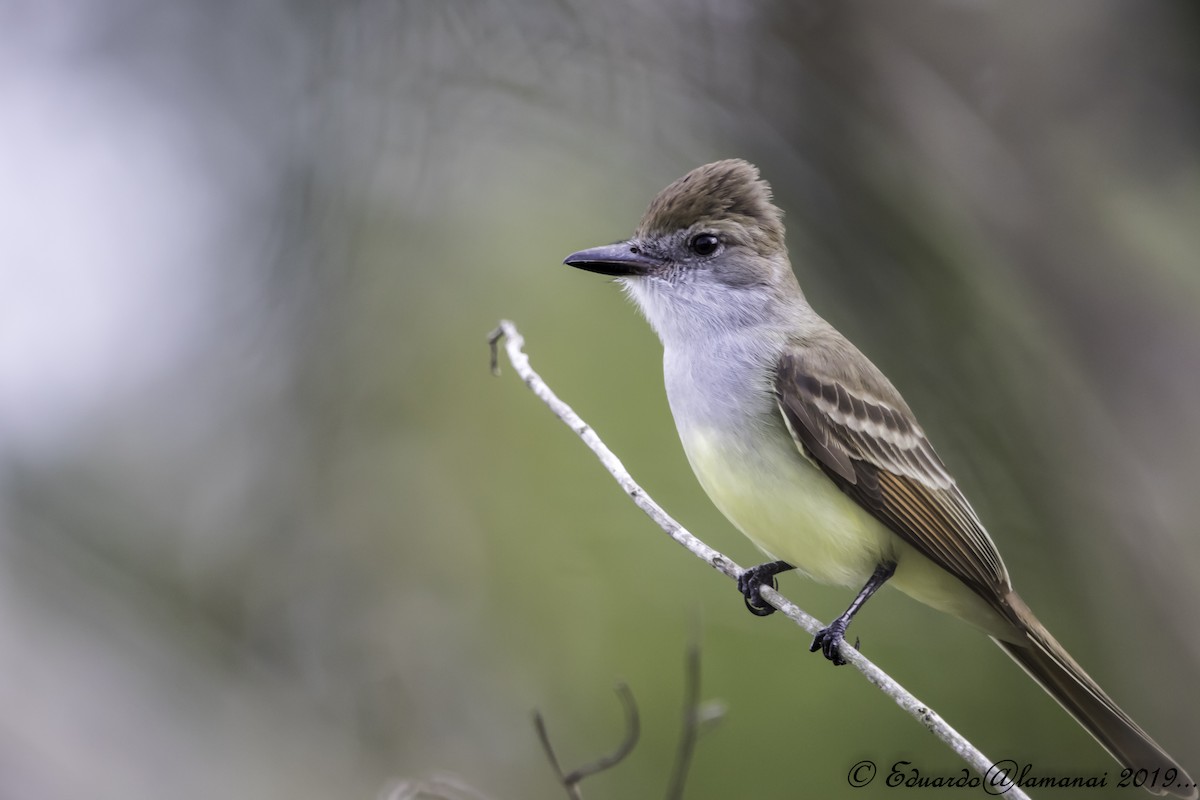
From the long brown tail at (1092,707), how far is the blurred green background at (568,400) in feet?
2.93

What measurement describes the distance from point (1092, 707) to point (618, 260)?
6.15 feet

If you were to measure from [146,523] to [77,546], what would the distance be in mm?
327

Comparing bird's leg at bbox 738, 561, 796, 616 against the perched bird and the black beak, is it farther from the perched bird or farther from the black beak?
the black beak

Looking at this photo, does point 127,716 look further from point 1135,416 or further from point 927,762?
point 1135,416

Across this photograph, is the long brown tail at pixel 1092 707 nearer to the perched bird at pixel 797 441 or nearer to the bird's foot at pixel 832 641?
the perched bird at pixel 797 441

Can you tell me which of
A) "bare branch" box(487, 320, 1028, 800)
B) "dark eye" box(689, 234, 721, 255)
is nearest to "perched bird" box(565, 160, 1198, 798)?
"dark eye" box(689, 234, 721, 255)

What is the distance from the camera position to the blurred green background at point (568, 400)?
4.21 meters

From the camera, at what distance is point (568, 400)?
17.9 ft

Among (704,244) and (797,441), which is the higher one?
(704,244)

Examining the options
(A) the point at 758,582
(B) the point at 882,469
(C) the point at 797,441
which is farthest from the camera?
(A) the point at 758,582

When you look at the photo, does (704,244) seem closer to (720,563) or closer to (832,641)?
(720,563)

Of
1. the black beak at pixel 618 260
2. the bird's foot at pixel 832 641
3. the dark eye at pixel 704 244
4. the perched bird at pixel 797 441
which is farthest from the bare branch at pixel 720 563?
the dark eye at pixel 704 244

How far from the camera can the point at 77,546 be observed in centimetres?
510

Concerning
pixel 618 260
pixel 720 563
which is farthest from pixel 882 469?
pixel 618 260
